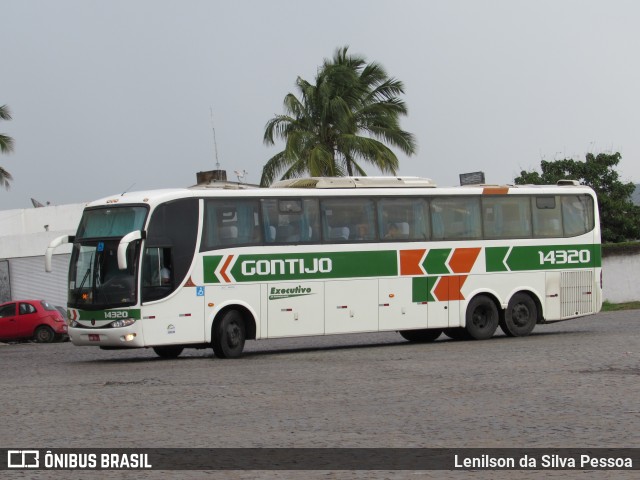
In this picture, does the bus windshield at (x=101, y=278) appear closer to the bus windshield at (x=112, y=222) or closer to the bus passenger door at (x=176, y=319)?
the bus windshield at (x=112, y=222)

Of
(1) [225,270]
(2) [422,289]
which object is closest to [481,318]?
(2) [422,289]

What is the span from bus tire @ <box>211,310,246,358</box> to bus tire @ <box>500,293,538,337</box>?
6576 millimetres

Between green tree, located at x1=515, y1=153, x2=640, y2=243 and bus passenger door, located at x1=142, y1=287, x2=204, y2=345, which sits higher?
green tree, located at x1=515, y1=153, x2=640, y2=243

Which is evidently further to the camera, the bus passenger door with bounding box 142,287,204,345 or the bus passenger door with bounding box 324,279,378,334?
the bus passenger door with bounding box 324,279,378,334

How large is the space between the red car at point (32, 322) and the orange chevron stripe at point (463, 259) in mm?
16455

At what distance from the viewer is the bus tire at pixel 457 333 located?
2538 centimetres

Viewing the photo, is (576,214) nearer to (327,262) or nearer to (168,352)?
(327,262)

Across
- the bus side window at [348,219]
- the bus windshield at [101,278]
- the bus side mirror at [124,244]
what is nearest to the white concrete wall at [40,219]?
the bus side window at [348,219]

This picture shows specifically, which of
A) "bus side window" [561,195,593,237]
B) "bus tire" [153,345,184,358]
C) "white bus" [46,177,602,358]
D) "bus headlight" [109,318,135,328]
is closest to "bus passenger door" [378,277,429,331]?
"white bus" [46,177,602,358]

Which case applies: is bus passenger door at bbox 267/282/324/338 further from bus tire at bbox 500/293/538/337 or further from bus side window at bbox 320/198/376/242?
bus tire at bbox 500/293/538/337

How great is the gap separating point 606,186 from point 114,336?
141 feet

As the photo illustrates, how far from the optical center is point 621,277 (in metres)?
48.1

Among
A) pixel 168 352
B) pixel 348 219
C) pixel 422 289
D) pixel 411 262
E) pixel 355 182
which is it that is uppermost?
Result: pixel 355 182

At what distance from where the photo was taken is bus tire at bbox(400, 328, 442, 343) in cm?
2566
